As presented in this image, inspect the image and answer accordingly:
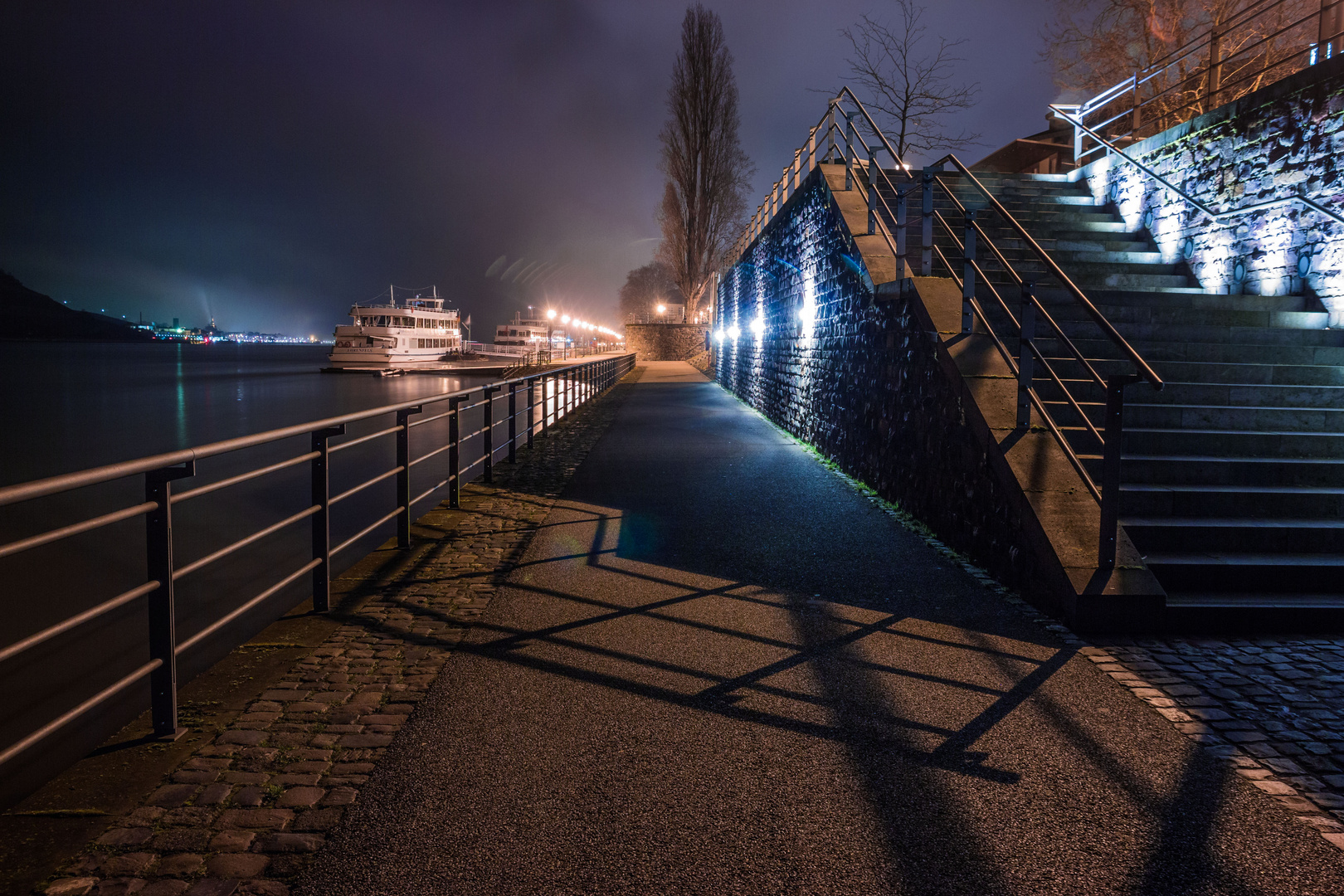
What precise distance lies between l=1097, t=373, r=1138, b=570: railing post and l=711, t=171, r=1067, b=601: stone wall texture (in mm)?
311

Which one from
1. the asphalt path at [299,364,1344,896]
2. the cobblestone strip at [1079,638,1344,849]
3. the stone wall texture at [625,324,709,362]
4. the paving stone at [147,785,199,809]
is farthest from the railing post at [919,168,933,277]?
the stone wall texture at [625,324,709,362]

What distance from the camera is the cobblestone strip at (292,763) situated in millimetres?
2146

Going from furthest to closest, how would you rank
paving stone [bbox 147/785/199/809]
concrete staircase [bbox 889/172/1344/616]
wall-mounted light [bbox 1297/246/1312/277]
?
wall-mounted light [bbox 1297/246/1312/277] → concrete staircase [bbox 889/172/1344/616] → paving stone [bbox 147/785/199/809]

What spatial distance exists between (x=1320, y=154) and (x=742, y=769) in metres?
8.13

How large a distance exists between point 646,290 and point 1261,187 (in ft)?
414

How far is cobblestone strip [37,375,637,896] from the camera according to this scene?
2.15 m

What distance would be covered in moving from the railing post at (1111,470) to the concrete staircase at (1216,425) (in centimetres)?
45

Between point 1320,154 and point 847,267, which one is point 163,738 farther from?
point 1320,154

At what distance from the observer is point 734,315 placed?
23.8 m

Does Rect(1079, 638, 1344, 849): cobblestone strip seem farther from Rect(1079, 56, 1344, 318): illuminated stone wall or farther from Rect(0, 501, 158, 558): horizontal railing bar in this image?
Rect(1079, 56, 1344, 318): illuminated stone wall

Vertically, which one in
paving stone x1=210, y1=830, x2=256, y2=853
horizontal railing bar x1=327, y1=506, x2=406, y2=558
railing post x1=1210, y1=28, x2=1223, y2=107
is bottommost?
paving stone x1=210, y1=830, x2=256, y2=853

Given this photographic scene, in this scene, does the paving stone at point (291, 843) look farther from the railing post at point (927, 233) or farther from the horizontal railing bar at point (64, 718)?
the railing post at point (927, 233)

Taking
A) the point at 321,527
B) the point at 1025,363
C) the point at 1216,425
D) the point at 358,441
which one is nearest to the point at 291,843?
the point at 321,527

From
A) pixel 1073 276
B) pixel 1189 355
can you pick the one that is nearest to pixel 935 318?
pixel 1189 355
